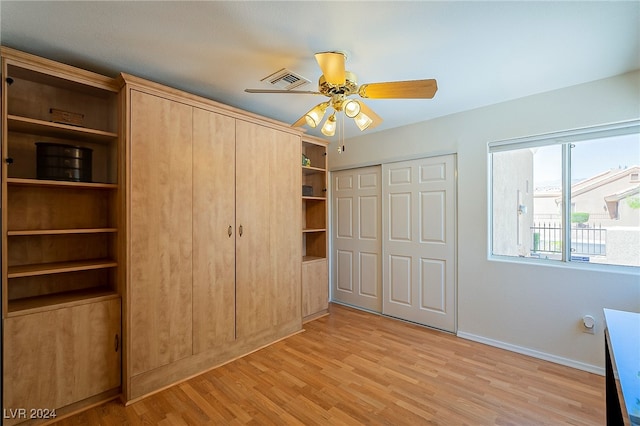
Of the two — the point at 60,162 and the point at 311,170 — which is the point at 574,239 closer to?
the point at 311,170

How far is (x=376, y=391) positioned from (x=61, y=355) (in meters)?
2.18

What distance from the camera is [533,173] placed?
2762 millimetres

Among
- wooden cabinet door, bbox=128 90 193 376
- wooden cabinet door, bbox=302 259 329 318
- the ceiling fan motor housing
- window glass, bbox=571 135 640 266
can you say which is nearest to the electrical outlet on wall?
window glass, bbox=571 135 640 266

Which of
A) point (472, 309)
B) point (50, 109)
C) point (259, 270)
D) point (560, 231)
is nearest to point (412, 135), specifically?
point (560, 231)

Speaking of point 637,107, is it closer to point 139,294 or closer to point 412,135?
point 412,135

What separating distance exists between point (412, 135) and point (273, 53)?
6.81 ft

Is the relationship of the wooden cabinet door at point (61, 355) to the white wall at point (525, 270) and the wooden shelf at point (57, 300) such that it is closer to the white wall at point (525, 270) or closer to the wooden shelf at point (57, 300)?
the wooden shelf at point (57, 300)

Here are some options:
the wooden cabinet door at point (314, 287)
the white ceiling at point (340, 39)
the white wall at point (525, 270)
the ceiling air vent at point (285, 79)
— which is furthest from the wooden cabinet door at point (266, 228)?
the white wall at point (525, 270)

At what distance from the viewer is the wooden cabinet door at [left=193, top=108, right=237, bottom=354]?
2330 millimetres

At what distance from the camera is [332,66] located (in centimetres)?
158

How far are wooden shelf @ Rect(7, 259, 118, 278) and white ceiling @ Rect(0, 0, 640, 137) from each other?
1443mm

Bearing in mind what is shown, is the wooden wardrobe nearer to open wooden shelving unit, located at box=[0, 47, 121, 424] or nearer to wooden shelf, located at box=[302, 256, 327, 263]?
open wooden shelving unit, located at box=[0, 47, 121, 424]

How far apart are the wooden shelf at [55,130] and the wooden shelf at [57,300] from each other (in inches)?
45.7
